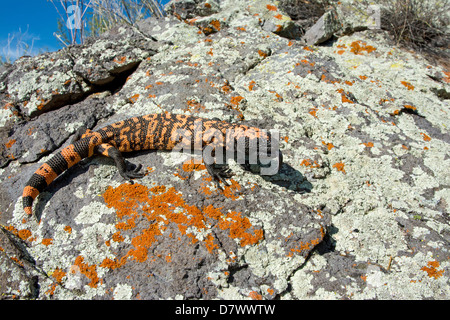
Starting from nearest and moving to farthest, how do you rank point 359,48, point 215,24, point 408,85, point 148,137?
point 148,137, point 408,85, point 359,48, point 215,24

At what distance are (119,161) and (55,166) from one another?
59 centimetres

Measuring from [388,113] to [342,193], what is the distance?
1.32 metres

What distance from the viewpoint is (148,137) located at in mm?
2857

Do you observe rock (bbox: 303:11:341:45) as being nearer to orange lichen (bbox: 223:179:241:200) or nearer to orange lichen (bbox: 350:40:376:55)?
orange lichen (bbox: 350:40:376:55)

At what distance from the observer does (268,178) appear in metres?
2.62

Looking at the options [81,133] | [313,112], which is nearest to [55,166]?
[81,133]

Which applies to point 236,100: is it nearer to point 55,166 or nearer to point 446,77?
point 55,166

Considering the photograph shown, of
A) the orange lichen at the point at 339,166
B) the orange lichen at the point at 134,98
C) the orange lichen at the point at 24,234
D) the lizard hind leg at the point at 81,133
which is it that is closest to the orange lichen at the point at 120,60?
the orange lichen at the point at 134,98

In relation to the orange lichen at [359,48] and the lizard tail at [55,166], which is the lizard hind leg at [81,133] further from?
the orange lichen at [359,48]

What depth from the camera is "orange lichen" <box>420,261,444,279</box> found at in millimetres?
1924

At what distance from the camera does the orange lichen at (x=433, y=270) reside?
6.31 ft

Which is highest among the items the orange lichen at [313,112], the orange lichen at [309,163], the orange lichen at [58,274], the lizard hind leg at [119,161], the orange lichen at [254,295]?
the lizard hind leg at [119,161]

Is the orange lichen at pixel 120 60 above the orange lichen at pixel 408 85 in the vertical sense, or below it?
above

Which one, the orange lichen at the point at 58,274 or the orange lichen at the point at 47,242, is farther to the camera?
the orange lichen at the point at 47,242
